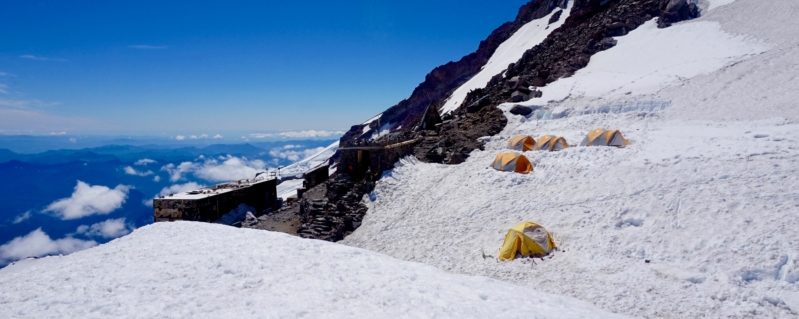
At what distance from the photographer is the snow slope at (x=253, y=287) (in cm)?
844

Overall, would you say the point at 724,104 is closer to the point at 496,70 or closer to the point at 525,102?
the point at 525,102

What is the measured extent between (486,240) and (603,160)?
25.2 ft

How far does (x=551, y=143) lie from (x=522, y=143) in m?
1.67

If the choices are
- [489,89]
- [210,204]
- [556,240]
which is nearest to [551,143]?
[556,240]

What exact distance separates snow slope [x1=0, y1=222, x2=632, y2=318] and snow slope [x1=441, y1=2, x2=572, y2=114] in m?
44.9

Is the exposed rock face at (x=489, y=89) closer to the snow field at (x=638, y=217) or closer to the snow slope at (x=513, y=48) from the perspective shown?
the snow field at (x=638, y=217)

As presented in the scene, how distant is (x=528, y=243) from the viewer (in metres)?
13.9

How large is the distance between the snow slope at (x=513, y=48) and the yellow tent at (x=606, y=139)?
32.7 meters

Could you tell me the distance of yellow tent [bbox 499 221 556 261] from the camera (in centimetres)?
1379

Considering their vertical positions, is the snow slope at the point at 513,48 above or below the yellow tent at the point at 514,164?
above

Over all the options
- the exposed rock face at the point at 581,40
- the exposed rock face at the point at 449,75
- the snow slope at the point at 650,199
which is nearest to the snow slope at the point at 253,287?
the snow slope at the point at 650,199

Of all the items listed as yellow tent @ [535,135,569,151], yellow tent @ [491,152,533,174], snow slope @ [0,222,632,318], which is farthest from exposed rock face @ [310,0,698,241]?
snow slope @ [0,222,632,318]

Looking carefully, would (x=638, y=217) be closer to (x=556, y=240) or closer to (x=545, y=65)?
(x=556, y=240)

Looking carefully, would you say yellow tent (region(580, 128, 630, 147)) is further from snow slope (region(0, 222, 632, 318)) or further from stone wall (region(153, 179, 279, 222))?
stone wall (region(153, 179, 279, 222))
